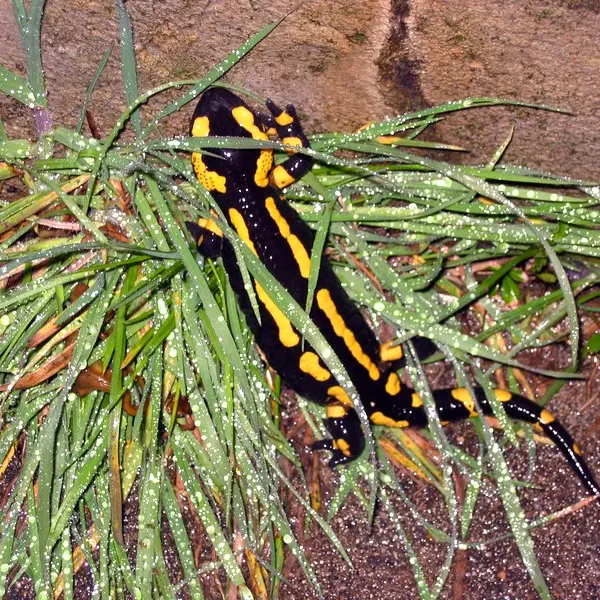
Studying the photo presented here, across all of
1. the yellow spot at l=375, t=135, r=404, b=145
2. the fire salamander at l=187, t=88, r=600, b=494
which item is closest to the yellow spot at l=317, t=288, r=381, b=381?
the fire salamander at l=187, t=88, r=600, b=494

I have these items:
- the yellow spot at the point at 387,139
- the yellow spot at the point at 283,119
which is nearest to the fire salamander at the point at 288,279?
the yellow spot at the point at 283,119

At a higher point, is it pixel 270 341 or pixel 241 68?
pixel 241 68

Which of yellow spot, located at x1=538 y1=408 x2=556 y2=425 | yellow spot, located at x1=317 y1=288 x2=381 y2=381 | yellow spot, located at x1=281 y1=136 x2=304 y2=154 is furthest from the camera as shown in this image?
yellow spot, located at x1=538 y1=408 x2=556 y2=425

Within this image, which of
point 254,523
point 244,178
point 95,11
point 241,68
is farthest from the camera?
point 254,523

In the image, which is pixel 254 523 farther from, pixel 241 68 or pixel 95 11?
pixel 95 11

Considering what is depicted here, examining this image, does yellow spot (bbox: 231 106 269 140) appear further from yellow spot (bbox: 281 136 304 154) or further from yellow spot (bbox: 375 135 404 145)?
yellow spot (bbox: 375 135 404 145)

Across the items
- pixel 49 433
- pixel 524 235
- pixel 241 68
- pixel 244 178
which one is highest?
pixel 241 68

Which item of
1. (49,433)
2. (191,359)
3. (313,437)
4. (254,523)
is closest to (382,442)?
(313,437)
